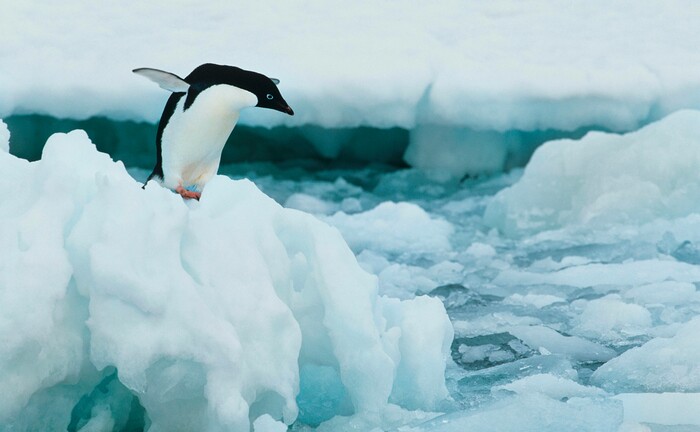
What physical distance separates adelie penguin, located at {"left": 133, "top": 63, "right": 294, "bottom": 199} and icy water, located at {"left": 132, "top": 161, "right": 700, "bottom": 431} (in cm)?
83

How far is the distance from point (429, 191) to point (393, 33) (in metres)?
0.90

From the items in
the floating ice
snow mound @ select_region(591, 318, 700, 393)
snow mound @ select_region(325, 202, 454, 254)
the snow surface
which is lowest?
snow mound @ select_region(325, 202, 454, 254)

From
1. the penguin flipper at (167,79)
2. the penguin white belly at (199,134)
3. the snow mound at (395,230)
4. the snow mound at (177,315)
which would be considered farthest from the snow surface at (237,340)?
the snow mound at (395,230)

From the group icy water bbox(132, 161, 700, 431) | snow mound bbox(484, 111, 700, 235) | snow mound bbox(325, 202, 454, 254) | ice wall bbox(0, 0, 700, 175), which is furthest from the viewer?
ice wall bbox(0, 0, 700, 175)

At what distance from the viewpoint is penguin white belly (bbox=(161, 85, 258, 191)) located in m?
2.62

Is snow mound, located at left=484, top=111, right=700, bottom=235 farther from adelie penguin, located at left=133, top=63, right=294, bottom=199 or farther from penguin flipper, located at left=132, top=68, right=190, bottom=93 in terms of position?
penguin flipper, located at left=132, top=68, right=190, bottom=93

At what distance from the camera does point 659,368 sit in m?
2.41

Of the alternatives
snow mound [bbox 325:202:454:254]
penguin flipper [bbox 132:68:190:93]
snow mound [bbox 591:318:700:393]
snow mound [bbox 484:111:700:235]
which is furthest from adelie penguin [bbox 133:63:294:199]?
snow mound [bbox 484:111:700:235]

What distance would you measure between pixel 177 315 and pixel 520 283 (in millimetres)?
2071

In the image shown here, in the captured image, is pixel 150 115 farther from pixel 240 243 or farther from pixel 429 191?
pixel 240 243

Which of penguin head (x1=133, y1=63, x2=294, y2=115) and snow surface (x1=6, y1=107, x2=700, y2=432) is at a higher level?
penguin head (x1=133, y1=63, x2=294, y2=115)

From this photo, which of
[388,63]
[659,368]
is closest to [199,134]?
[659,368]

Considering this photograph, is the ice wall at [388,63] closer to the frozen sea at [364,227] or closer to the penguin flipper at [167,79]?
the frozen sea at [364,227]

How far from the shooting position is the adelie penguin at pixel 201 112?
2627 mm
